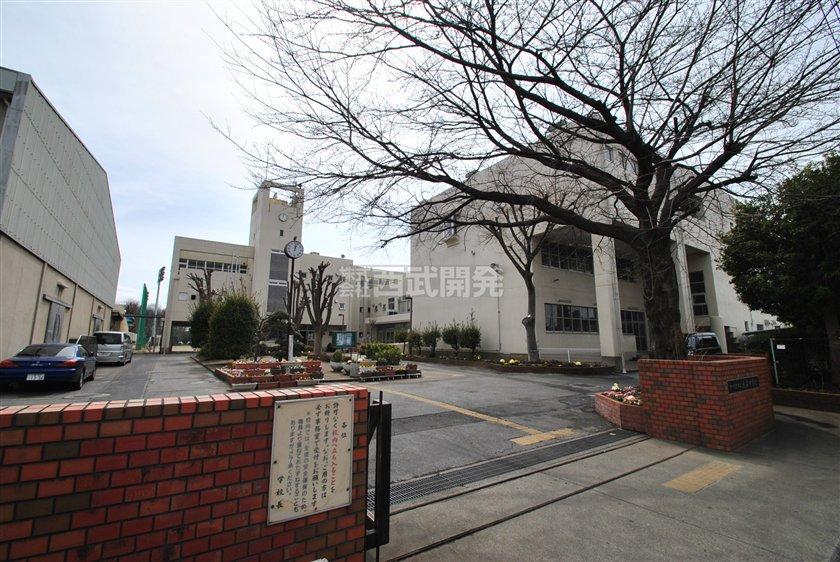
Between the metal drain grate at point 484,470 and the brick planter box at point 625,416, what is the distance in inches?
21.7

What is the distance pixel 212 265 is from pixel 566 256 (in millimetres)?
41814

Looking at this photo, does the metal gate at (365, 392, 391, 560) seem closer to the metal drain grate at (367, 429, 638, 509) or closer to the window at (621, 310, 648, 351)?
A: the metal drain grate at (367, 429, 638, 509)

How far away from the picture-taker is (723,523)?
11.2 ft

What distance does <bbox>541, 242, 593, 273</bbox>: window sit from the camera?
2377 cm

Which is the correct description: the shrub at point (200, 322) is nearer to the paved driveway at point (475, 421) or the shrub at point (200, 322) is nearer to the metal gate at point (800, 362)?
the paved driveway at point (475, 421)

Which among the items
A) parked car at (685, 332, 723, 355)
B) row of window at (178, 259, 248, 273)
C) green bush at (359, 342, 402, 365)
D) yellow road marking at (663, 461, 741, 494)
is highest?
row of window at (178, 259, 248, 273)

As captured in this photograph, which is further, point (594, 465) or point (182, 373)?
point (182, 373)

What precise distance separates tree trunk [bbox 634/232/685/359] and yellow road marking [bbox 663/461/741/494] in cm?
283

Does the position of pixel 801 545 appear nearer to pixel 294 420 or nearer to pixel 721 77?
pixel 294 420

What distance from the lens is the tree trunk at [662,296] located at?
24.8 feet

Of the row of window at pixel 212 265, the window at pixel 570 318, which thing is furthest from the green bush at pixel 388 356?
the row of window at pixel 212 265

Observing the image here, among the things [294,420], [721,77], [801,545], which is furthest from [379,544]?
[721,77]

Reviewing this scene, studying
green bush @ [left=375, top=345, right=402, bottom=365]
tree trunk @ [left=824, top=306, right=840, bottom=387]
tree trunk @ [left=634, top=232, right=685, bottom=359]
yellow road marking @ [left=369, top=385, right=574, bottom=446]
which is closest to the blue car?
yellow road marking @ [left=369, top=385, right=574, bottom=446]

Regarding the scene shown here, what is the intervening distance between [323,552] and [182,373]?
51.5ft
